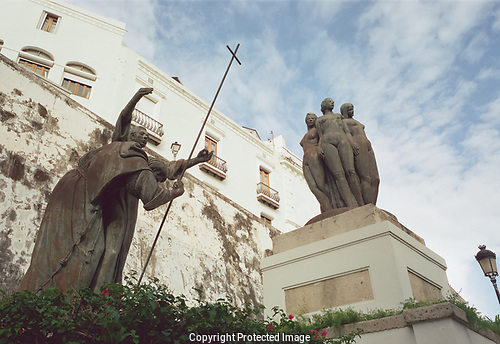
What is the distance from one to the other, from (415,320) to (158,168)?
94.4 inches

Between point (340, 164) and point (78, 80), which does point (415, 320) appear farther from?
point (78, 80)

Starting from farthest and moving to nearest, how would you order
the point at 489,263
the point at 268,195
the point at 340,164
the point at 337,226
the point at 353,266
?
the point at 268,195
the point at 489,263
the point at 340,164
the point at 337,226
the point at 353,266

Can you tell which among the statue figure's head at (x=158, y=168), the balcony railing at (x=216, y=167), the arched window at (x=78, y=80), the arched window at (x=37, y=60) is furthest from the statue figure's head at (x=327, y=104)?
the arched window at (x=37, y=60)

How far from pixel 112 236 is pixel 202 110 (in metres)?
17.7

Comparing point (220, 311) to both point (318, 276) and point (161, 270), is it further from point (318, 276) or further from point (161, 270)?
point (161, 270)

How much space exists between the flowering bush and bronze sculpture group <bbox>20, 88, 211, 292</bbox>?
51 centimetres

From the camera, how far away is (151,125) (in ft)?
56.5

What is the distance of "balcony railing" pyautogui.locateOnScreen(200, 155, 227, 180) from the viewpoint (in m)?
18.5

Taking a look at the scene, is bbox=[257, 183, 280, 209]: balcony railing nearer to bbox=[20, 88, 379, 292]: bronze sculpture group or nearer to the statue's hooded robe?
bbox=[20, 88, 379, 292]: bronze sculpture group

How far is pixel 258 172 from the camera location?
21734 mm

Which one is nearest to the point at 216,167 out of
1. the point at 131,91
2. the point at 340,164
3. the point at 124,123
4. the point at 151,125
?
the point at 151,125

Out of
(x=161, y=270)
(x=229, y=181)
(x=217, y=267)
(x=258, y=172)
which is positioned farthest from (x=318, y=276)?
(x=258, y=172)

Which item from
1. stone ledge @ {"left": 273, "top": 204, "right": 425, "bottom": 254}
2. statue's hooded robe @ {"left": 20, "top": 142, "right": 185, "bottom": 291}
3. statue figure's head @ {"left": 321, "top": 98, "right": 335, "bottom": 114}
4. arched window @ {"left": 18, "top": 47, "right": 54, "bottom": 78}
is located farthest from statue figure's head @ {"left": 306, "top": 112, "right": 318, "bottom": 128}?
arched window @ {"left": 18, "top": 47, "right": 54, "bottom": 78}

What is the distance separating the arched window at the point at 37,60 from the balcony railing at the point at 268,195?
33.5ft
